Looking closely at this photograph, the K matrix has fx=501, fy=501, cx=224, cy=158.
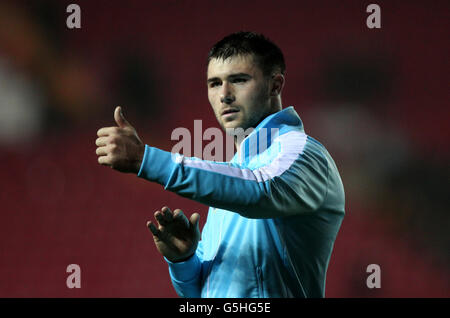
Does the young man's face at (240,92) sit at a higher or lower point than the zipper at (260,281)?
higher

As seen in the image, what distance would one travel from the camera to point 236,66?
2.94ft

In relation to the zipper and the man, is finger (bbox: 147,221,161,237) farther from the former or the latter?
the zipper

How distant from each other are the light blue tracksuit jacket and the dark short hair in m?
0.10

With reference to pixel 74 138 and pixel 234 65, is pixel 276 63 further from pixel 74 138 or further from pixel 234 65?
pixel 74 138

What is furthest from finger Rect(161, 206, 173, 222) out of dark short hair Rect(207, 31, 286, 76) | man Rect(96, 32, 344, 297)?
dark short hair Rect(207, 31, 286, 76)

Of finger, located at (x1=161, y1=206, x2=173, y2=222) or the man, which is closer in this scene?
the man

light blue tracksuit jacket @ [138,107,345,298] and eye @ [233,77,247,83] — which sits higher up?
eye @ [233,77,247,83]

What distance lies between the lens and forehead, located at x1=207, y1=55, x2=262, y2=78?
35.2 inches

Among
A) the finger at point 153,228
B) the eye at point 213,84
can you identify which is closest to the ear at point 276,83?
the eye at point 213,84

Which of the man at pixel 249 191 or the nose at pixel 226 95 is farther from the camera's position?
the nose at pixel 226 95

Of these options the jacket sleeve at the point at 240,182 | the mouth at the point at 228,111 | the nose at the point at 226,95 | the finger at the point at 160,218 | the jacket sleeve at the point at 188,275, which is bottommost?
the jacket sleeve at the point at 188,275

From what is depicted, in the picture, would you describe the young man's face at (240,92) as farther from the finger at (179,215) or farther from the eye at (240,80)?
the finger at (179,215)

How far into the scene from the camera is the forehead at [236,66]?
2.93 feet

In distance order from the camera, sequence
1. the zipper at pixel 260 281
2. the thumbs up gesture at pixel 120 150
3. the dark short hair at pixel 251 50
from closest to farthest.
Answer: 1. the thumbs up gesture at pixel 120 150
2. the zipper at pixel 260 281
3. the dark short hair at pixel 251 50
